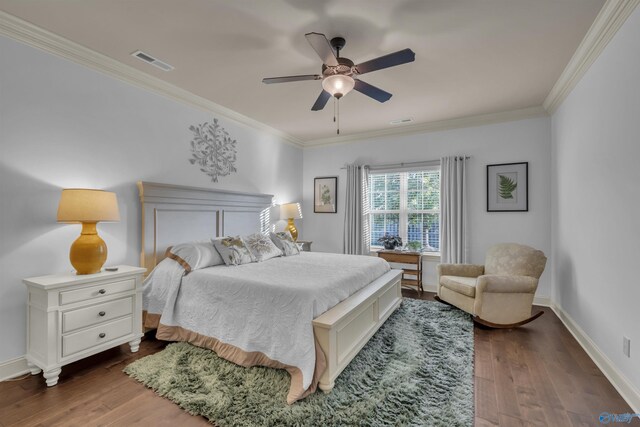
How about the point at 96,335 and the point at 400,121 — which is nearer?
the point at 96,335

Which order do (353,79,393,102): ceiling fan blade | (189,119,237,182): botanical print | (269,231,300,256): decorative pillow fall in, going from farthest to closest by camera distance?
(269,231,300,256): decorative pillow → (189,119,237,182): botanical print → (353,79,393,102): ceiling fan blade

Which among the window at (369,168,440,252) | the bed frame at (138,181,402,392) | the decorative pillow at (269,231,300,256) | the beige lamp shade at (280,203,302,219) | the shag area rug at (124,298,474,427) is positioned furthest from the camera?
the beige lamp shade at (280,203,302,219)

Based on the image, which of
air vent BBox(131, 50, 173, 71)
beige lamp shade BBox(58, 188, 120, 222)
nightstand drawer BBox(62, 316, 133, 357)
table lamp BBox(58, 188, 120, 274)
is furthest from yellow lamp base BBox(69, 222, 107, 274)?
air vent BBox(131, 50, 173, 71)

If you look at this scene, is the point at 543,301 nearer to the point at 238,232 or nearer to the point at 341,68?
the point at 341,68

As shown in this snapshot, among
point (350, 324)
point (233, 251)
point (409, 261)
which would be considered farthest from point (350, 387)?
point (409, 261)

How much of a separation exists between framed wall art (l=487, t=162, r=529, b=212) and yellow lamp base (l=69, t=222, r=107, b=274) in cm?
475

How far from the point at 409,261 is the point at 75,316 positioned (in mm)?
4017

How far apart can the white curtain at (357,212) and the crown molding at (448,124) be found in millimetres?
572

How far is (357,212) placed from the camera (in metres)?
5.31

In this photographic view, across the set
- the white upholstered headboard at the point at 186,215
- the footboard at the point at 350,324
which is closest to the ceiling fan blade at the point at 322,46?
the footboard at the point at 350,324

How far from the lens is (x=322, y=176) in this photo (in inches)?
228

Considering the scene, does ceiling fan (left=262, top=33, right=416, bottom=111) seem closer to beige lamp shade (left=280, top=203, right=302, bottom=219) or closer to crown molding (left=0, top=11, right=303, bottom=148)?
crown molding (left=0, top=11, right=303, bottom=148)

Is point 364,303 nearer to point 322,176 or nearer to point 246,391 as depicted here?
point 246,391

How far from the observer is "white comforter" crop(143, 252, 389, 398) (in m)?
2.14
